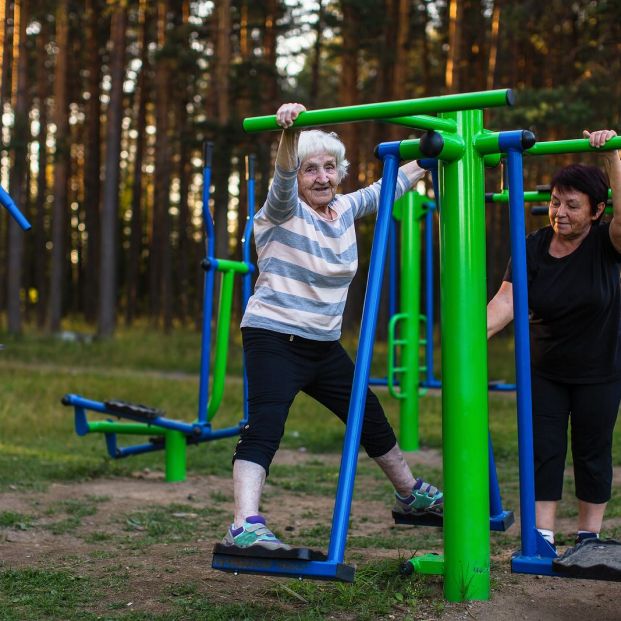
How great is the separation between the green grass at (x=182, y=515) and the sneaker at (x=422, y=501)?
0.19 metres

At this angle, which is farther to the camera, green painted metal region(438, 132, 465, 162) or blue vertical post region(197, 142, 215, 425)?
blue vertical post region(197, 142, 215, 425)

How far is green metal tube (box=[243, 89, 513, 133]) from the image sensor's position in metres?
2.73

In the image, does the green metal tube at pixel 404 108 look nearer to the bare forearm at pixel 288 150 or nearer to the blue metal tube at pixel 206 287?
the bare forearm at pixel 288 150

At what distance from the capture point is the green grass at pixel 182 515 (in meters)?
3.15

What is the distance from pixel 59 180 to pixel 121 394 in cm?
1012

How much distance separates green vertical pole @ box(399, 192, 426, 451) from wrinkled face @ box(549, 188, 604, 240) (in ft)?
15.0

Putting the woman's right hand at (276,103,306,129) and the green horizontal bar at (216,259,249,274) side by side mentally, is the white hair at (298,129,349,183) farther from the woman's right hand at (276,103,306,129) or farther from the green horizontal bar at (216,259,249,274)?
the green horizontal bar at (216,259,249,274)

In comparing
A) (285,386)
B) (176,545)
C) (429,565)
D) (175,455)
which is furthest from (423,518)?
(175,455)

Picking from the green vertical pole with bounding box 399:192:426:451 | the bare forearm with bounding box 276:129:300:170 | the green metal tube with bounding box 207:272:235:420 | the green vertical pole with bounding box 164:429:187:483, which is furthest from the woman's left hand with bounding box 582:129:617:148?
the green vertical pole with bounding box 399:192:426:451

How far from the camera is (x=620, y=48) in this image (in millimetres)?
A: 14062

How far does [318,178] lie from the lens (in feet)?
11.3

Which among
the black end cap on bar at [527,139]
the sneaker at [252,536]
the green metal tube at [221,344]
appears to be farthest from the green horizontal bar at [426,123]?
the green metal tube at [221,344]

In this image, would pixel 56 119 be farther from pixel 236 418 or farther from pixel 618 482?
pixel 618 482

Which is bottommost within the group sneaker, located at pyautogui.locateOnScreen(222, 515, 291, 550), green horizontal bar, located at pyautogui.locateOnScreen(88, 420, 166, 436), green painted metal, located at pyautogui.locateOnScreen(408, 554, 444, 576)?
green horizontal bar, located at pyautogui.locateOnScreen(88, 420, 166, 436)
